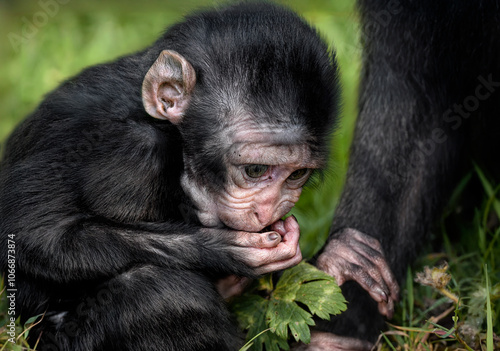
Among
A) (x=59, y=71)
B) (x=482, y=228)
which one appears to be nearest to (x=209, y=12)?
(x=482, y=228)

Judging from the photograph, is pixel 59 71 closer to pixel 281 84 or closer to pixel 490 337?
pixel 281 84

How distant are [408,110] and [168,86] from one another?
4.76 feet

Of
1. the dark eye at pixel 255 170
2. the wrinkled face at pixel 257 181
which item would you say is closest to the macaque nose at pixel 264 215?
the wrinkled face at pixel 257 181

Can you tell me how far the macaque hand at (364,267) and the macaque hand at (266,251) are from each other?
1.48 feet

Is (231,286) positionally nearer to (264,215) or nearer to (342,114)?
(264,215)

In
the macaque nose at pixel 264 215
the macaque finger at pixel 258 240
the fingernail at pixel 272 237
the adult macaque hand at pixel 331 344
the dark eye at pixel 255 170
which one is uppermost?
the dark eye at pixel 255 170

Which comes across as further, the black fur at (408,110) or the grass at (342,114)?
the black fur at (408,110)

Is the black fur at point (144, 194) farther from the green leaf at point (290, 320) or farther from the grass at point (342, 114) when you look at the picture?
the grass at point (342, 114)

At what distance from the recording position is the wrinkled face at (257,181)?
346cm

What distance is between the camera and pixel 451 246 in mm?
4914

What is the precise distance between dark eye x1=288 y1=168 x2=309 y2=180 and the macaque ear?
0.60 metres

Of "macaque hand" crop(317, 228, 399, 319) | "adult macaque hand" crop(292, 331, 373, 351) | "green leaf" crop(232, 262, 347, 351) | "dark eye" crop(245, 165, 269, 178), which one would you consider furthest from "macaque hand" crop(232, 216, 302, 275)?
"adult macaque hand" crop(292, 331, 373, 351)

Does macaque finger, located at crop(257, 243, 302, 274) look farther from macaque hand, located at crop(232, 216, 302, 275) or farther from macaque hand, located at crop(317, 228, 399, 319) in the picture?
macaque hand, located at crop(317, 228, 399, 319)

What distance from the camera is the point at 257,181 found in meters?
3.51
